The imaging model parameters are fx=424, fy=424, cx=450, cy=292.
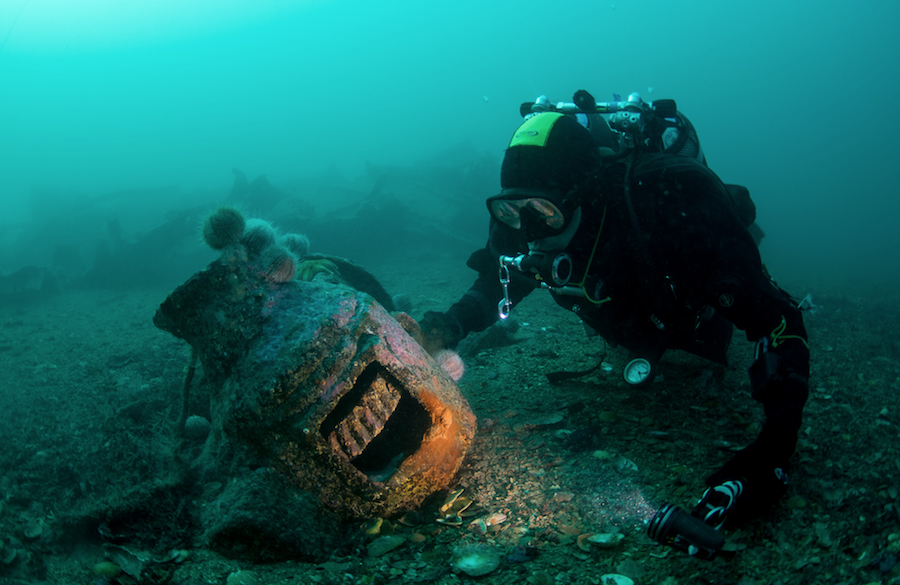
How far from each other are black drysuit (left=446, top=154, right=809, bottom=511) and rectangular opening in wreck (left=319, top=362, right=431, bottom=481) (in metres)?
1.19

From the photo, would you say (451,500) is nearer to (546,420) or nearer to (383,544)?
(383,544)

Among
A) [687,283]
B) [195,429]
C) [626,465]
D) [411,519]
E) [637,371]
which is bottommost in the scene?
[195,429]

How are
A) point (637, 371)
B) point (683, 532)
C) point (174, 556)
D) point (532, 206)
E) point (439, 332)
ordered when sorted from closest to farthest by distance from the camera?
point (683, 532), point (174, 556), point (532, 206), point (637, 371), point (439, 332)

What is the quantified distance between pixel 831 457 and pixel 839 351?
3013mm

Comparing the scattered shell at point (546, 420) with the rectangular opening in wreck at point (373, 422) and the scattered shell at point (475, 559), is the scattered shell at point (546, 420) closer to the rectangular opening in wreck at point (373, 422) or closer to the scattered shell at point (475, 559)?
the rectangular opening in wreck at point (373, 422)

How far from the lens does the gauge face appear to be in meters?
2.59

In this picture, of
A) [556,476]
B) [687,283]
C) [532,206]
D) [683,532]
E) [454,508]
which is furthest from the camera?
[532,206]

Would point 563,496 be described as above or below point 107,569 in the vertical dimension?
below

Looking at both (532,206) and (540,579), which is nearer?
(540,579)

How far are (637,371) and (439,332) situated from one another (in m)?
1.33

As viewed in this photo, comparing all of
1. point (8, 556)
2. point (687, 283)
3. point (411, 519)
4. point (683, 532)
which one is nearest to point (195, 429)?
point (8, 556)

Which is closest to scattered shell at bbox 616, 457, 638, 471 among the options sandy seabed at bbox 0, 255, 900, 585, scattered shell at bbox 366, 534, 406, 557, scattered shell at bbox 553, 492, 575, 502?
sandy seabed at bbox 0, 255, 900, 585

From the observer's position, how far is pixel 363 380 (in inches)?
74.9

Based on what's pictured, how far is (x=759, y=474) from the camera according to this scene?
1643mm
